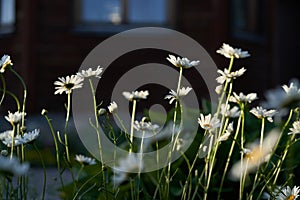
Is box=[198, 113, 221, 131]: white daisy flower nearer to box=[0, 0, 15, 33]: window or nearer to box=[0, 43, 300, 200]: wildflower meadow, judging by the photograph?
box=[0, 43, 300, 200]: wildflower meadow

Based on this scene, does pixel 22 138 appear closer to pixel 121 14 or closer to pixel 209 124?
pixel 209 124

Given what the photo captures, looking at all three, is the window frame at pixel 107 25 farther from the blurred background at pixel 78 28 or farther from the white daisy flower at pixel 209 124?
the white daisy flower at pixel 209 124

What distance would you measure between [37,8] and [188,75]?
2.11 meters

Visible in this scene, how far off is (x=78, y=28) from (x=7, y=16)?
3.84ft

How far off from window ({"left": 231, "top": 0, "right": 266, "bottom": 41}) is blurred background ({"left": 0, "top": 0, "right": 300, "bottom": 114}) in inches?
3.1

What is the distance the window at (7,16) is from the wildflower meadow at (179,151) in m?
6.13

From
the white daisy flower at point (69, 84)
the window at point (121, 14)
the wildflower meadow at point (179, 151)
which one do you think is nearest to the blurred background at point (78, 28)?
the window at point (121, 14)

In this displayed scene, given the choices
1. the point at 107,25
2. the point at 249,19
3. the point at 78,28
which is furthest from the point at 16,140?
the point at 249,19

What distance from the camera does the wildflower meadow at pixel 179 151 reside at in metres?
1.67

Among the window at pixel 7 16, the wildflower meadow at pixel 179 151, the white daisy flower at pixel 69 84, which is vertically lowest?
the window at pixel 7 16

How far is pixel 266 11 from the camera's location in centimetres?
1042

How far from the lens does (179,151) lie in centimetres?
224

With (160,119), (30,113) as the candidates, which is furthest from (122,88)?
(160,119)

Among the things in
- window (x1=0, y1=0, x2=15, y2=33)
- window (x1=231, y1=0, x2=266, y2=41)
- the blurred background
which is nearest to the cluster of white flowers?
the blurred background
